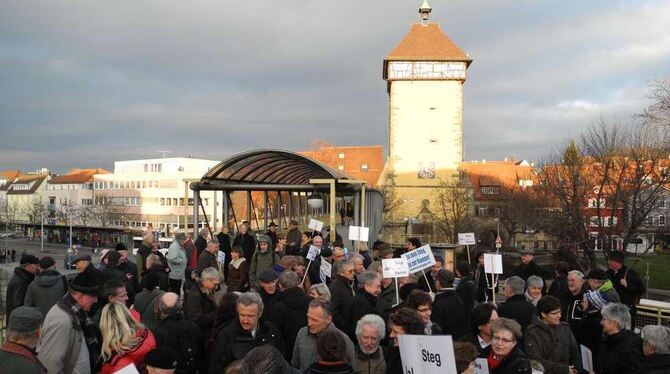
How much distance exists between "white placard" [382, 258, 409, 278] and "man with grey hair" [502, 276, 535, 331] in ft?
5.34

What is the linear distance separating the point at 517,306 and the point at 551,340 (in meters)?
0.80

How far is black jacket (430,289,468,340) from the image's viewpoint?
6.23 m

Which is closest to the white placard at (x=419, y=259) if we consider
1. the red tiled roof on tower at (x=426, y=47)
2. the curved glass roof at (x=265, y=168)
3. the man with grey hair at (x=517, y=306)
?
the man with grey hair at (x=517, y=306)

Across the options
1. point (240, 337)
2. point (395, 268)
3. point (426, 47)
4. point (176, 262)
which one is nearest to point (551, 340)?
point (395, 268)

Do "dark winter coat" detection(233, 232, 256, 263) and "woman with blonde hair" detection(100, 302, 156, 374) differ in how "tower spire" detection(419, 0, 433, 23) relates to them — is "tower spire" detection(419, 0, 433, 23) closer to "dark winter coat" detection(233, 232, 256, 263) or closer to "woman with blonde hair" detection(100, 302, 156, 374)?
"dark winter coat" detection(233, 232, 256, 263)

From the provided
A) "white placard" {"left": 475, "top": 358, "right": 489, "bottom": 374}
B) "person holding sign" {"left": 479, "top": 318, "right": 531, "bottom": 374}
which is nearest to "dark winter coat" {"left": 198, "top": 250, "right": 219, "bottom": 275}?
"person holding sign" {"left": 479, "top": 318, "right": 531, "bottom": 374}

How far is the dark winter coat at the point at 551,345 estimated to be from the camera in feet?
17.6

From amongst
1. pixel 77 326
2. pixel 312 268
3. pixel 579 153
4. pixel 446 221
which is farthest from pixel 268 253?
pixel 446 221

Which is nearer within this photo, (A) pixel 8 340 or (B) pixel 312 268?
(A) pixel 8 340

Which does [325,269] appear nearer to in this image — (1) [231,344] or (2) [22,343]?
(1) [231,344]

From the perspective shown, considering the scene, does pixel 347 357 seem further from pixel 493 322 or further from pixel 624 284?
pixel 624 284

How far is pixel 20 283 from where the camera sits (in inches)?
313

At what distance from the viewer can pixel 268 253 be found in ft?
34.1

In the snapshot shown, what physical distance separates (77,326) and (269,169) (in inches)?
601
